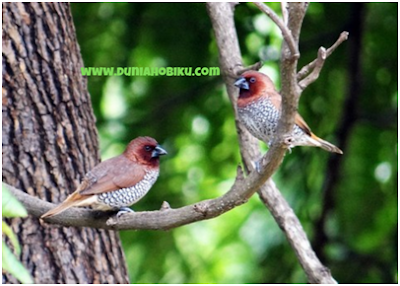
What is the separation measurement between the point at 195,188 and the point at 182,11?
1.42 m

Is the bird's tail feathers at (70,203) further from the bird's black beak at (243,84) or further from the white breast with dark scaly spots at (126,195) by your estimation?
the bird's black beak at (243,84)

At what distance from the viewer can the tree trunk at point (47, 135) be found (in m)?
4.75

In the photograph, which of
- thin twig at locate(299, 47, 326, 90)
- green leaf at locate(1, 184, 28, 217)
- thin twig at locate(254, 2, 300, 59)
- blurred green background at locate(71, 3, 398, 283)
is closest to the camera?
green leaf at locate(1, 184, 28, 217)

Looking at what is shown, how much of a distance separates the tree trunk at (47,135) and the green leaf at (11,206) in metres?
2.64

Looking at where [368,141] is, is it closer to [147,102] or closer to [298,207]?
[298,207]

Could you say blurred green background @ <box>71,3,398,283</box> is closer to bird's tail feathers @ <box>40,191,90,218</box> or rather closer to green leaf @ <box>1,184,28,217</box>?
bird's tail feathers @ <box>40,191,90,218</box>

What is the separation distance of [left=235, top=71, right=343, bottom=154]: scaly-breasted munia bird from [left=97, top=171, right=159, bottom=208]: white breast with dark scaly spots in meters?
0.57

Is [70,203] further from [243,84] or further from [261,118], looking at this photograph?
[243,84]

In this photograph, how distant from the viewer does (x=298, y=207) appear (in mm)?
6309

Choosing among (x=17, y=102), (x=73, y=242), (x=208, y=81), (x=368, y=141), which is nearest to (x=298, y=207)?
(x=368, y=141)

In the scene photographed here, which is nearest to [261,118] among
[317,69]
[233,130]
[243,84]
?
[243,84]

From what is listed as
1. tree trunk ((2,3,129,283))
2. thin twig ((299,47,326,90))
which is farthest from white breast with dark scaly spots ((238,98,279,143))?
tree trunk ((2,3,129,283))

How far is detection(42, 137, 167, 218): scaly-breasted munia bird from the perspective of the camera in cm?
395

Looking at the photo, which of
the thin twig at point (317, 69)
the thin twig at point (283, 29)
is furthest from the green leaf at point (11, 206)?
the thin twig at point (317, 69)
